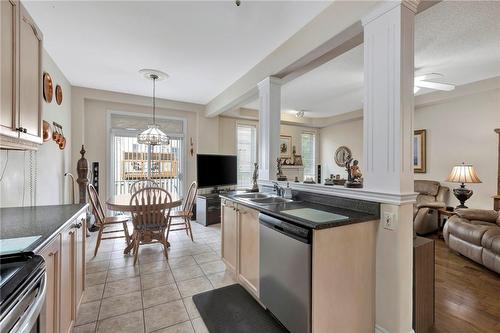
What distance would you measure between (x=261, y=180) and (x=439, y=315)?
7.06 feet

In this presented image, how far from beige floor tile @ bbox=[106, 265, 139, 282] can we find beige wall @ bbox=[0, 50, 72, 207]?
46.4 inches

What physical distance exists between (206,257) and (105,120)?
3.57 meters

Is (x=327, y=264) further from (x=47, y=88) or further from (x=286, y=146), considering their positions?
(x=286, y=146)

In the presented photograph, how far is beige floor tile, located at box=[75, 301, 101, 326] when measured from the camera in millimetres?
1863

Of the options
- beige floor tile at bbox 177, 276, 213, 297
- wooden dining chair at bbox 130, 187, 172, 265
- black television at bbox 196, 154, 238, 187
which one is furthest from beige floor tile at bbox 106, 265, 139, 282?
black television at bbox 196, 154, 238, 187

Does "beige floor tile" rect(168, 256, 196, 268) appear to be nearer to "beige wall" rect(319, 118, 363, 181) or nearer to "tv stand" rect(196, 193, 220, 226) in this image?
"tv stand" rect(196, 193, 220, 226)

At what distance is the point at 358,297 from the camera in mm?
1610

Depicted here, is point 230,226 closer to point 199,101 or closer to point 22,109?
point 22,109

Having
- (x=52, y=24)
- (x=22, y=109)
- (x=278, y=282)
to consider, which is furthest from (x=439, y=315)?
(x=52, y=24)

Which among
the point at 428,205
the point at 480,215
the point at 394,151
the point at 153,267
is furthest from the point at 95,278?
the point at 428,205

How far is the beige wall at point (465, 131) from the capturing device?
3.86m

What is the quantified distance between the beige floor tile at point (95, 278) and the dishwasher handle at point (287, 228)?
198 cm

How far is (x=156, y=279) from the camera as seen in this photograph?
8.38 ft

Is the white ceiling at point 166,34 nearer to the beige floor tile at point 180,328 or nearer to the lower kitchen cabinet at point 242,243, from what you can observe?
the lower kitchen cabinet at point 242,243
